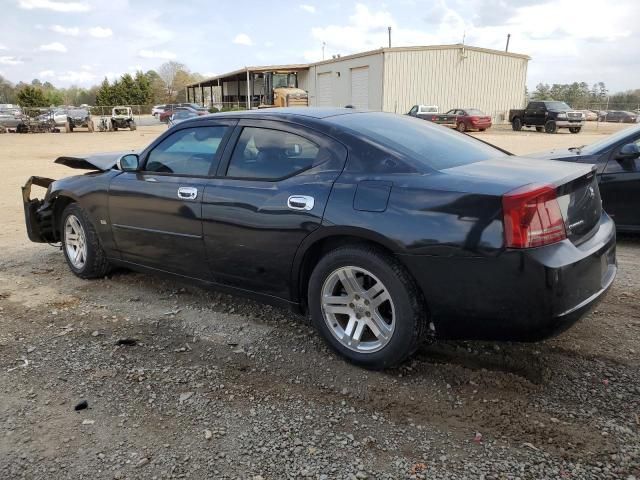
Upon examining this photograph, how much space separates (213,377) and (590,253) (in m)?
2.24

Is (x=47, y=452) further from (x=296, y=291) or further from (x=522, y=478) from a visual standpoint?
(x=522, y=478)

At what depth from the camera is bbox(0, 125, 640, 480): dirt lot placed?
2508mm

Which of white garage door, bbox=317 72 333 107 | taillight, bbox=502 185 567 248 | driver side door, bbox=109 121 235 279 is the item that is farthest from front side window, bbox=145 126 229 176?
white garage door, bbox=317 72 333 107

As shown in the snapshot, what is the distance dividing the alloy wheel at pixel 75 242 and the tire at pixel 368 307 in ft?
8.83

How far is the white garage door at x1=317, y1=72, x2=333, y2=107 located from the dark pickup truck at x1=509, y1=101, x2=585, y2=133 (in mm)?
15780

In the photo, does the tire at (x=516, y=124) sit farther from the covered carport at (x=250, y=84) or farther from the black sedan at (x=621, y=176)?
the black sedan at (x=621, y=176)

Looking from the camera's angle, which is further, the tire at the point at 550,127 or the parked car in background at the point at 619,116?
the parked car in background at the point at 619,116

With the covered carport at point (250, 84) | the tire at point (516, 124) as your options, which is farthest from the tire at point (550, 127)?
the covered carport at point (250, 84)

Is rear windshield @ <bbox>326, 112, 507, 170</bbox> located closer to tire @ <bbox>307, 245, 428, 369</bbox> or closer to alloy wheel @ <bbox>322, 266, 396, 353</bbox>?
tire @ <bbox>307, 245, 428, 369</bbox>

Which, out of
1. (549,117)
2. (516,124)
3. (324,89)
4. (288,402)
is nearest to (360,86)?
(324,89)

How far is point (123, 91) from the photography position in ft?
235

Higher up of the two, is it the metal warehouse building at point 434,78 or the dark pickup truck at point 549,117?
the metal warehouse building at point 434,78

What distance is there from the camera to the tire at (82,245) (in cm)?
494

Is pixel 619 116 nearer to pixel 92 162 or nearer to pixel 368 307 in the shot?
pixel 92 162
